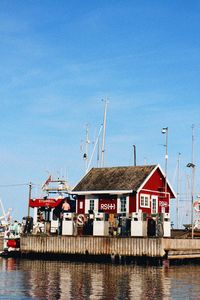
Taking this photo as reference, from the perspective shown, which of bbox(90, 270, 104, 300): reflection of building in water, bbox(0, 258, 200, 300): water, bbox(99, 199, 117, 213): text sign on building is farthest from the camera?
bbox(99, 199, 117, 213): text sign on building

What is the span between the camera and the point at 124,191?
5472cm

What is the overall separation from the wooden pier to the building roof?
793cm

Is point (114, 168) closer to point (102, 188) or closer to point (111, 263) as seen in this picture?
point (102, 188)

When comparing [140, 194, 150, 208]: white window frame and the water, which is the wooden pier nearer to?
the water

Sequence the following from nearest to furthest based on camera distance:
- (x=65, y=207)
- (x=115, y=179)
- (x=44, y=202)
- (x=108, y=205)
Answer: (x=108, y=205)
(x=115, y=179)
(x=65, y=207)
(x=44, y=202)

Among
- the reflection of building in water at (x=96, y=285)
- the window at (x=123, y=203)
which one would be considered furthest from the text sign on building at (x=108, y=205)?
the reflection of building in water at (x=96, y=285)

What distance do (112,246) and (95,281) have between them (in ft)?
44.9

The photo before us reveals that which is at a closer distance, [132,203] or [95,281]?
[95,281]

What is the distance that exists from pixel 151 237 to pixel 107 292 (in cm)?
1744

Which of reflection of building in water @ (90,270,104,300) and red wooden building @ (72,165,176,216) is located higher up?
red wooden building @ (72,165,176,216)

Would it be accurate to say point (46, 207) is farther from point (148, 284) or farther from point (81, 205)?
point (148, 284)

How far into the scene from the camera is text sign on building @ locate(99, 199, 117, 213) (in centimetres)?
5597

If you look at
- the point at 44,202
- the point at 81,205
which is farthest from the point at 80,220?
the point at 44,202

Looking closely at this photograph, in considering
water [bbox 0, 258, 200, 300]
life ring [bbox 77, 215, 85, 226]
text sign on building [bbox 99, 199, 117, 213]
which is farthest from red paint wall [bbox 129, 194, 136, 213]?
water [bbox 0, 258, 200, 300]
